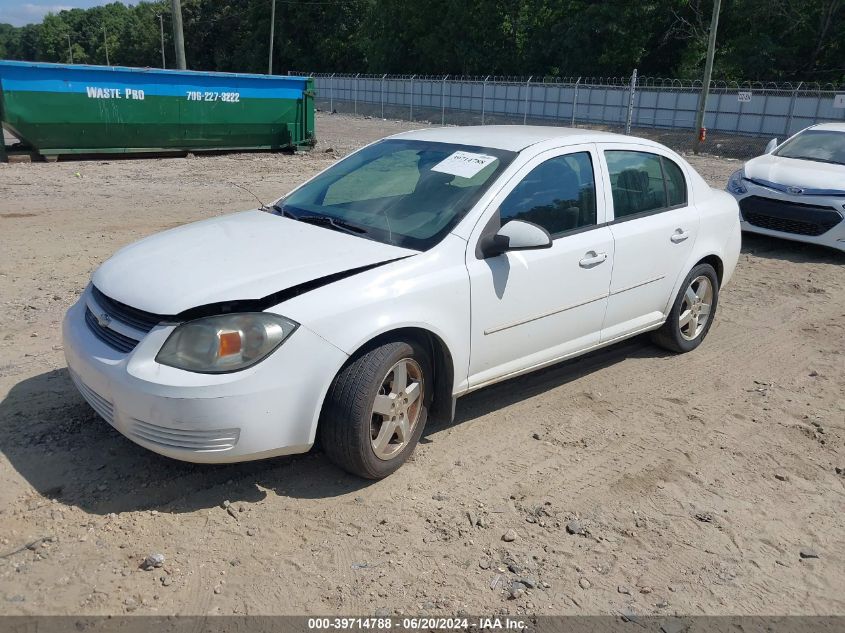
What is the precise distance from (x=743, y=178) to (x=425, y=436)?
7.36 m

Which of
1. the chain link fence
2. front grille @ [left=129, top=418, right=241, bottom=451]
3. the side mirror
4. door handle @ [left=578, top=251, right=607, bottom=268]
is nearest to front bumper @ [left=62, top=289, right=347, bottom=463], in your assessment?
front grille @ [left=129, top=418, right=241, bottom=451]

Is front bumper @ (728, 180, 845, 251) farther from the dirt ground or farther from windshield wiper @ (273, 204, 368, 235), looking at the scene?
windshield wiper @ (273, 204, 368, 235)

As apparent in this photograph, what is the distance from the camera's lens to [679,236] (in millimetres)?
5281

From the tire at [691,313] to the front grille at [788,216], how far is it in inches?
159

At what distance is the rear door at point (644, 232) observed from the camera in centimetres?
486

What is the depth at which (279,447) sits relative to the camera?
3373mm

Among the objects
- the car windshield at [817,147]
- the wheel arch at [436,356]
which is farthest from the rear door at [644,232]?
the car windshield at [817,147]

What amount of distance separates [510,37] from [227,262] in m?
54.4

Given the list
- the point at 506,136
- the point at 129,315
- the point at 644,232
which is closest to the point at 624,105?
the point at 644,232

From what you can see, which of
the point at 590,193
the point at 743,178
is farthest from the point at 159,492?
the point at 743,178

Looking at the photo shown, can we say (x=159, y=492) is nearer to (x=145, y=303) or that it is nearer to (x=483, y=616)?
(x=145, y=303)

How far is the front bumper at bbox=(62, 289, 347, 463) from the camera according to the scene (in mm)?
3170

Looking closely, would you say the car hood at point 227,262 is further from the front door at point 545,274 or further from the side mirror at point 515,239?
the front door at point 545,274

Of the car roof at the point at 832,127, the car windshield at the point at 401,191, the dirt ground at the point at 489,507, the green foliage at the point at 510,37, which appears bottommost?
the dirt ground at the point at 489,507
